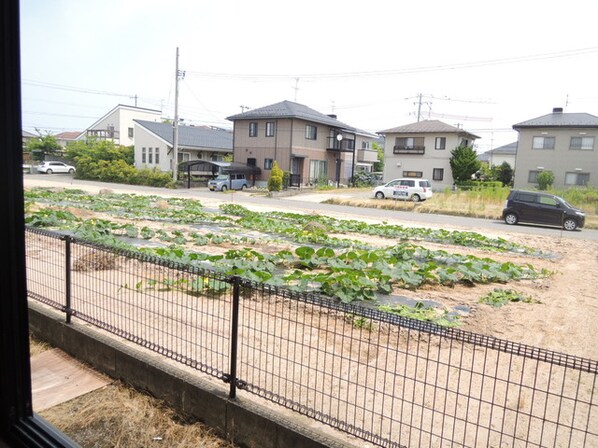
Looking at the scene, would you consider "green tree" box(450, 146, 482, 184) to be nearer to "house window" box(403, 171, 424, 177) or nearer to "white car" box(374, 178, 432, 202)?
"house window" box(403, 171, 424, 177)

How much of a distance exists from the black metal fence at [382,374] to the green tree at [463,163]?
29542mm

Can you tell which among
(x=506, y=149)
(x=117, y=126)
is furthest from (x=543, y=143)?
(x=117, y=126)

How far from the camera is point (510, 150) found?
5156cm

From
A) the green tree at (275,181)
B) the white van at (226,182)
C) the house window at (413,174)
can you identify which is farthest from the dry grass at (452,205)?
the house window at (413,174)

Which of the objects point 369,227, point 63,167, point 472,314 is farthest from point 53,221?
point 63,167

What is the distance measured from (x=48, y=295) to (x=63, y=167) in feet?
134

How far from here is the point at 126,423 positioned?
277 centimetres

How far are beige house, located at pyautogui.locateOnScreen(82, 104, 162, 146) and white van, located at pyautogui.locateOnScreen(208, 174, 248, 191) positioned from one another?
2376 cm

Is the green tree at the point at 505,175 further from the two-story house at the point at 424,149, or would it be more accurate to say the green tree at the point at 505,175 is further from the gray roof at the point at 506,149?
the gray roof at the point at 506,149

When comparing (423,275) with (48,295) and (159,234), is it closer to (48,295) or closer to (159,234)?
(48,295)

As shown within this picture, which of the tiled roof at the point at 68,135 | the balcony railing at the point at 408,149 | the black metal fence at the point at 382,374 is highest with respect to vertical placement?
the tiled roof at the point at 68,135

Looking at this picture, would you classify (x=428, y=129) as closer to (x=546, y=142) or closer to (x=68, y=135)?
(x=546, y=142)

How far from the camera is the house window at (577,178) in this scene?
28641 mm

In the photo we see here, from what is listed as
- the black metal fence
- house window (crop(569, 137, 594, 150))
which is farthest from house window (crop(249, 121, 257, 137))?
the black metal fence
